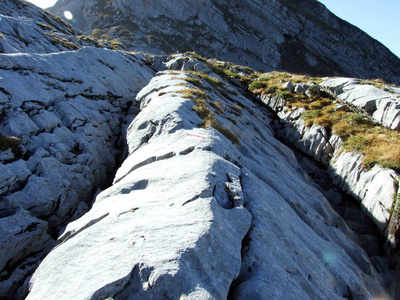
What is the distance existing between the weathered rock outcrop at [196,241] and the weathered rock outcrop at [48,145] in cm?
421

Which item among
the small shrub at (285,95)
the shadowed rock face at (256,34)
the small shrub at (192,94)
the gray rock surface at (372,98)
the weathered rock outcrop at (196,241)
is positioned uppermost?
the shadowed rock face at (256,34)

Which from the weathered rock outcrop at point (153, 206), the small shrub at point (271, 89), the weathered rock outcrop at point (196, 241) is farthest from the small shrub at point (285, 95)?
the weathered rock outcrop at point (196, 241)

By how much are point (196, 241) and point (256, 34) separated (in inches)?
5916

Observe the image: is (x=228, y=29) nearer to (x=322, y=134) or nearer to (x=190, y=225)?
(x=322, y=134)

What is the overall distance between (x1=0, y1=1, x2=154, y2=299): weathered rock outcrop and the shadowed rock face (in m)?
115

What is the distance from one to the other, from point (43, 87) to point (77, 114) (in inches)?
139

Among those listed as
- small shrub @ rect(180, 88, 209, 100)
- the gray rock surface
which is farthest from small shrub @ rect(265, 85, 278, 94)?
small shrub @ rect(180, 88, 209, 100)

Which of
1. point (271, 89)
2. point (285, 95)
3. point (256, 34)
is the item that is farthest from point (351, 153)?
point (256, 34)

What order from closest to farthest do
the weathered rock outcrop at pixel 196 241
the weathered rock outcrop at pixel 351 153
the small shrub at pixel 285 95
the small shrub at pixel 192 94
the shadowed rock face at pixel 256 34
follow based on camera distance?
the weathered rock outcrop at pixel 196 241 → the weathered rock outcrop at pixel 351 153 → the small shrub at pixel 192 94 → the small shrub at pixel 285 95 → the shadowed rock face at pixel 256 34

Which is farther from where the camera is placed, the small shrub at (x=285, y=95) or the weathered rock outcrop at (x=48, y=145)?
the small shrub at (x=285, y=95)

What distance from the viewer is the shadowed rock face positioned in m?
124

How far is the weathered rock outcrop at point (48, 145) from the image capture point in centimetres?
1095

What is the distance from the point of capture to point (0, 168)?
39.2 feet

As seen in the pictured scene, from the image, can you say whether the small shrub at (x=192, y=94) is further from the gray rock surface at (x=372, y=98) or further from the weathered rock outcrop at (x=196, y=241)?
the gray rock surface at (x=372, y=98)
